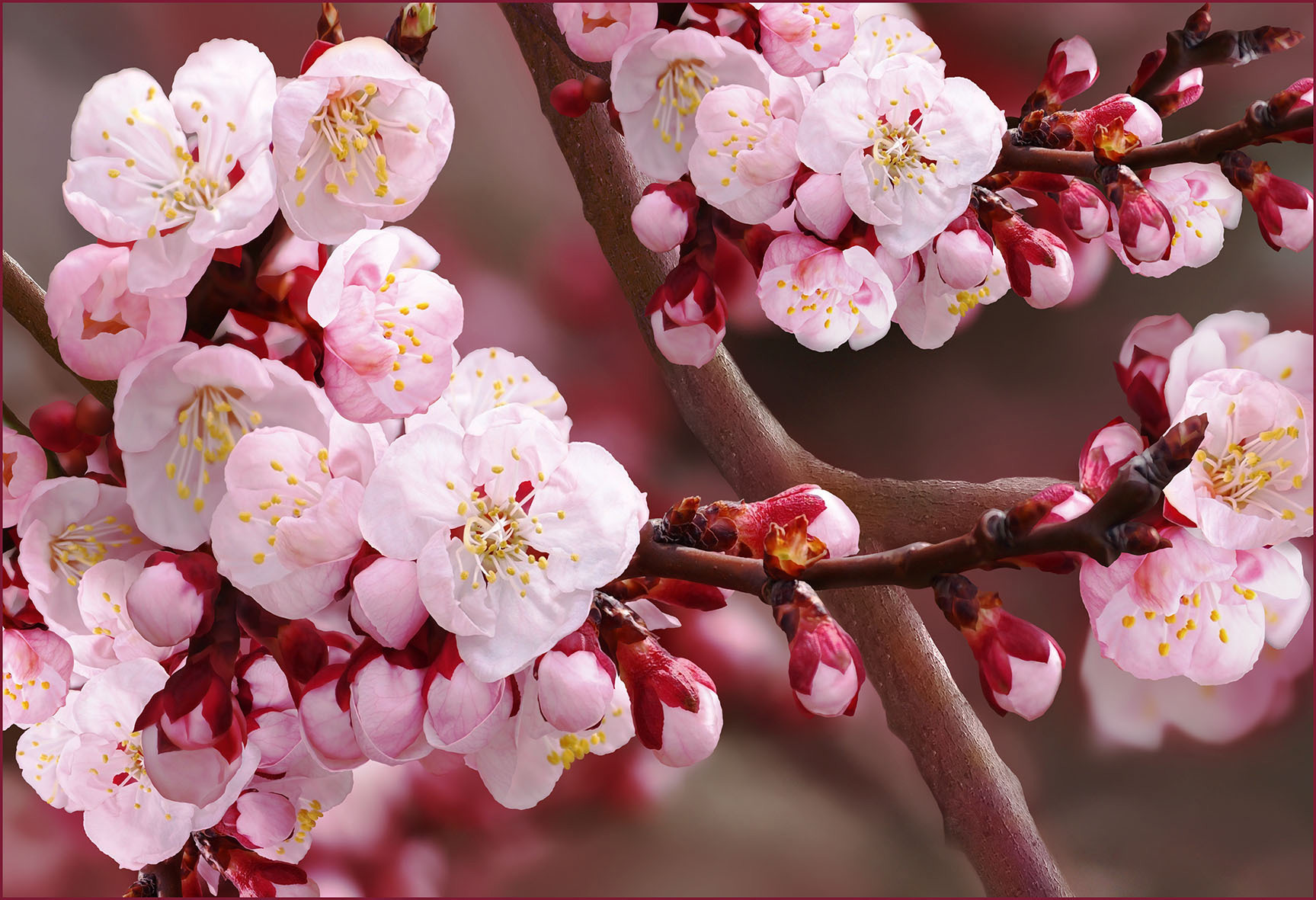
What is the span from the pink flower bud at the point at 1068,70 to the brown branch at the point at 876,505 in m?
0.24

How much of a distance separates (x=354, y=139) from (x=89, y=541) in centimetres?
22

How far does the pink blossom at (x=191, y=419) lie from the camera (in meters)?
0.36

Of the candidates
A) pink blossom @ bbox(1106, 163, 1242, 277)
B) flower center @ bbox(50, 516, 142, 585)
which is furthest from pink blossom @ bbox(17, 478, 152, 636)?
pink blossom @ bbox(1106, 163, 1242, 277)

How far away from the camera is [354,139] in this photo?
38cm

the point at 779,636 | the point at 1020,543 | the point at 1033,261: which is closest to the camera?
the point at 1020,543

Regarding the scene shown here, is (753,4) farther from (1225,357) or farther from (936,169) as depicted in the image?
(1225,357)

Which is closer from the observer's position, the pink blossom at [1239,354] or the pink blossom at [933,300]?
the pink blossom at [1239,354]

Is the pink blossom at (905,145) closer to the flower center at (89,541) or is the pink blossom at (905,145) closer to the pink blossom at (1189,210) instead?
the pink blossom at (1189,210)

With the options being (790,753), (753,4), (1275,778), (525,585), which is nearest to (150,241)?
(525,585)

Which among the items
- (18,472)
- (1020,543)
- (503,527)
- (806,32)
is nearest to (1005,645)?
(1020,543)

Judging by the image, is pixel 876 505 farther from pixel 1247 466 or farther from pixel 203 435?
pixel 203 435

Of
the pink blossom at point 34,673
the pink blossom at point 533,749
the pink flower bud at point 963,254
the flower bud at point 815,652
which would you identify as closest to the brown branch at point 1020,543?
the flower bud at point 815,652

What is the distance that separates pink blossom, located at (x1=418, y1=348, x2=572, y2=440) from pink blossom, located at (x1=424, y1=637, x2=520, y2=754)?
0.14m

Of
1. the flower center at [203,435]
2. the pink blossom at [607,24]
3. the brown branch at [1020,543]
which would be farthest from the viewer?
the pink blossom at [607,24]
